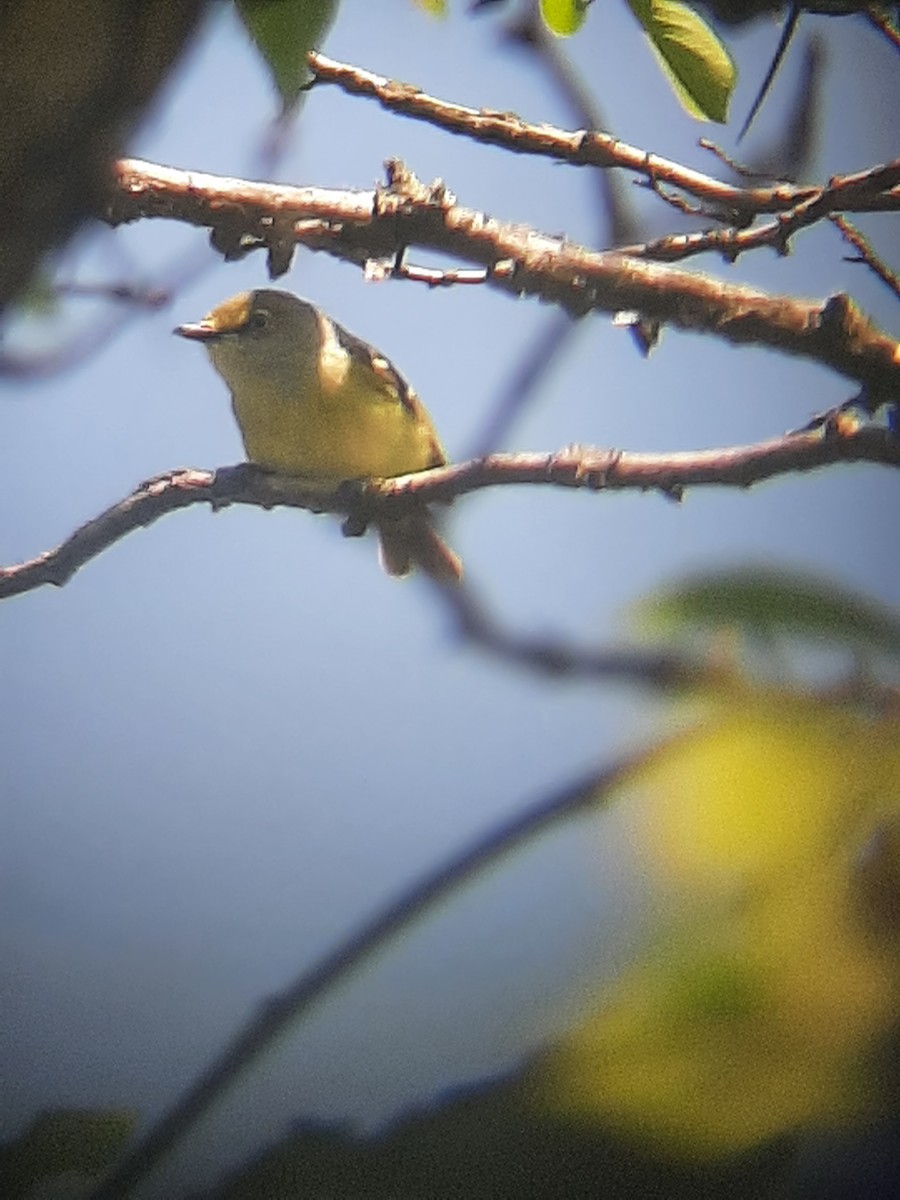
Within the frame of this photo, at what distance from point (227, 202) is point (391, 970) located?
60 centimetres

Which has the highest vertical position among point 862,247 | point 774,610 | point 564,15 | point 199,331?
point 564,15

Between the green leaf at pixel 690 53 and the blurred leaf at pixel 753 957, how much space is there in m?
0.47

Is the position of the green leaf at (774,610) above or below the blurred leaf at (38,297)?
below

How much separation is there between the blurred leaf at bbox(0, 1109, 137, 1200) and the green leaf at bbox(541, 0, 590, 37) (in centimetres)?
90

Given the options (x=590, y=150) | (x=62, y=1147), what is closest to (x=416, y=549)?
(x=590, y=150)

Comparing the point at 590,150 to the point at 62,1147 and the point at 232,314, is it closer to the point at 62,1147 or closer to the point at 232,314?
the point at 232,314

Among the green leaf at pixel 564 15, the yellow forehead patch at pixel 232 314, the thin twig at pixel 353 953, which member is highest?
the green leaf at pixel 564 15

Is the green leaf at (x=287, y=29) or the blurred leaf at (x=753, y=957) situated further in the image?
the blurred leaf at (x=753, y=957)

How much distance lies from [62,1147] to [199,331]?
0.64 metres

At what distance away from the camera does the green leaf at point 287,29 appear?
30.0 inches

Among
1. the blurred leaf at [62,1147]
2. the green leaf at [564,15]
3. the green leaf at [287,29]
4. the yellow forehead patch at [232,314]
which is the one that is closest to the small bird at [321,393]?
the yellow forehead patch at [232,314]

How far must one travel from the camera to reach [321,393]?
89 cm

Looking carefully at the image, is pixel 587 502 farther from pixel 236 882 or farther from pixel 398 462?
pixel 236 882

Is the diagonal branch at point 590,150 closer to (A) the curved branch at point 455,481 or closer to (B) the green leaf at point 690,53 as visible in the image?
(B) the green leaf at point 690,53
